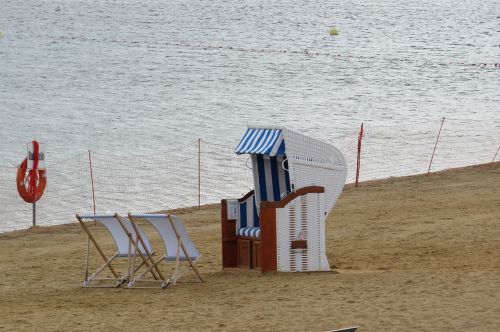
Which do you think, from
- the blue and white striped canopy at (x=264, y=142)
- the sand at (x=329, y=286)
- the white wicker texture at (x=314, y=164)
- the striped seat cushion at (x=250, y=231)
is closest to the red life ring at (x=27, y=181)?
the sand at (x=329, y=286)

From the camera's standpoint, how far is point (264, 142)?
12008 millimetres

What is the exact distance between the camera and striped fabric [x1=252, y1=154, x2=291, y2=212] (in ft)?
40.2

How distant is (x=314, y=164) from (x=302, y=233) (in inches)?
28.3

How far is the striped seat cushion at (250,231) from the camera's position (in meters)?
12.2

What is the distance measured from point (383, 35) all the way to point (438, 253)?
72663 millimetres

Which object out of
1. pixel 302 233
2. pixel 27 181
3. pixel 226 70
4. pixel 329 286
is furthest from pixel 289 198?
pixel 226 70

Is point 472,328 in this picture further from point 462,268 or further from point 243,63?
point 243,63

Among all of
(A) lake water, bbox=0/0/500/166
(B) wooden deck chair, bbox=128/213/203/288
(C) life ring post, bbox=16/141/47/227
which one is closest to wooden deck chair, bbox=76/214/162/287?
(B) wooden deck chair, bbox=128/213/203/288

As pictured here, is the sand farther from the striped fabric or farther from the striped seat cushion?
the striped fabric

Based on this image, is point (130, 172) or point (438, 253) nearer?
point (438, 253)

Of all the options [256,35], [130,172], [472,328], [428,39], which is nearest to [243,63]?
[256,35]

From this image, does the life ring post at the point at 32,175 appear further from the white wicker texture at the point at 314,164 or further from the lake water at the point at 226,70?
the lake water at the point at 226,70

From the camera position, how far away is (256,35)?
81812 mm

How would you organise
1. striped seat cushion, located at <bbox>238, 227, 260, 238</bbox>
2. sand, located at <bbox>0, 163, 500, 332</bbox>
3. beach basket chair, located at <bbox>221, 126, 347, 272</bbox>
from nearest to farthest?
sand, located at <bbox>0, 163, 500, 332</bbox> < beach basket chair, located at <bbox>221, 126, 347, 272</bbox> < striped seat cushion, located at <bbox>238, 227, 260, 238</bbox>
